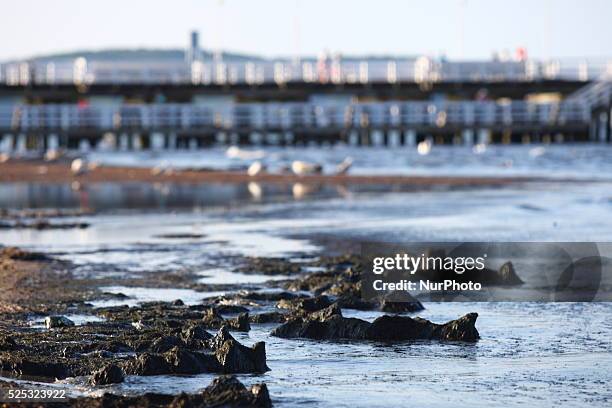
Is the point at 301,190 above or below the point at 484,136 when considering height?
above

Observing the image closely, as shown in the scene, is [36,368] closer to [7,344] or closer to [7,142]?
[7,344]

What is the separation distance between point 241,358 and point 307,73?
56.0 m

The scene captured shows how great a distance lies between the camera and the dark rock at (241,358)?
8531 mm

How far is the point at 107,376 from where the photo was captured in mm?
8164

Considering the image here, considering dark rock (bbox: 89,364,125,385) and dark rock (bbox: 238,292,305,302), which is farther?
dark rock (bbox: 238,292,305,302)

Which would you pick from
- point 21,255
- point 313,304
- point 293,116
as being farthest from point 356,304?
point 293,116

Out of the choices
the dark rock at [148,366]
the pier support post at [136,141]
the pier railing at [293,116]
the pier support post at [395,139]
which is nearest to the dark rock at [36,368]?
the dark rock at [148,366]

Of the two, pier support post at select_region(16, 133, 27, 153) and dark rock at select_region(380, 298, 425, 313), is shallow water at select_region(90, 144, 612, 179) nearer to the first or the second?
pier support post at select_region(16, 133, 27, 153)

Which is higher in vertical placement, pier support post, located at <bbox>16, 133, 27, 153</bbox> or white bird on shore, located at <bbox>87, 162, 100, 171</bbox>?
white bird on shore, located at <bbox>87, 162, 100, 171</bbox>

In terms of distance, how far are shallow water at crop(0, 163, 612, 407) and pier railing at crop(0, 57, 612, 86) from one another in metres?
37.1

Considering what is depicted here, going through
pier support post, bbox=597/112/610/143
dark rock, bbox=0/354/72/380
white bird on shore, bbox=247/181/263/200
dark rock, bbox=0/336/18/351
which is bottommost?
pier support post, bbox=597/112/610/143

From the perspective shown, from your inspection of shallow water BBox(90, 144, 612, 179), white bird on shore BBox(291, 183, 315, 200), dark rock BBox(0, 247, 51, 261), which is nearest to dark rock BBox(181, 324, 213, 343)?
dark rock BBox(0, 247, 51, 261)

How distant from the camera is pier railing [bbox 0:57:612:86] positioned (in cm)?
6281

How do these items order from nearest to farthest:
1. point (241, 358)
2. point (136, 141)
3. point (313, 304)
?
point (241, 358), point (313, 304), point (136, 141)
